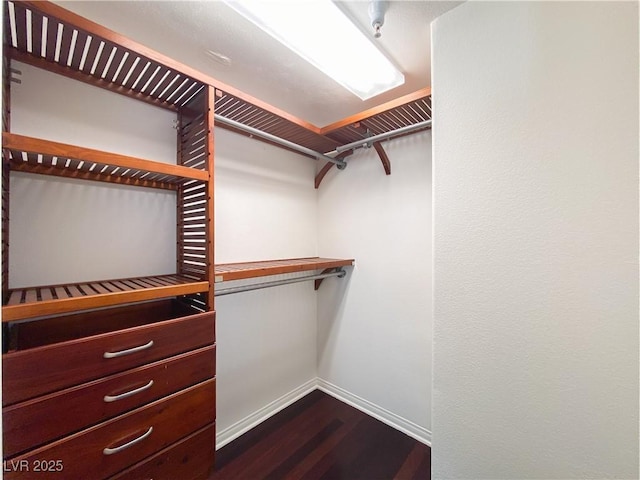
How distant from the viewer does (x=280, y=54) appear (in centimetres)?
126

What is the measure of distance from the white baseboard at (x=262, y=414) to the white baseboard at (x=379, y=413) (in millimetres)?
150

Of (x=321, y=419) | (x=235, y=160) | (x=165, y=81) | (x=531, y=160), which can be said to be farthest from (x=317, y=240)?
(x=531, y=160)

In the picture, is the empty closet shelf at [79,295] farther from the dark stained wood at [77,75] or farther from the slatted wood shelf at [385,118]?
the slatted wood shelf at [385,118]

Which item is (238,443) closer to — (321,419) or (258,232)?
(321,419)

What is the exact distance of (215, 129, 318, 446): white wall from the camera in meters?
1.65

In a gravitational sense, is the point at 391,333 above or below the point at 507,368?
below

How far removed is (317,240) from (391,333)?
957mm

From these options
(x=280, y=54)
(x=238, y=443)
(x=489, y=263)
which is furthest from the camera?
(x=238, y=443)

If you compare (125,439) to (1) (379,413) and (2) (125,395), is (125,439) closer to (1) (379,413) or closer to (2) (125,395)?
(2) (125,395)

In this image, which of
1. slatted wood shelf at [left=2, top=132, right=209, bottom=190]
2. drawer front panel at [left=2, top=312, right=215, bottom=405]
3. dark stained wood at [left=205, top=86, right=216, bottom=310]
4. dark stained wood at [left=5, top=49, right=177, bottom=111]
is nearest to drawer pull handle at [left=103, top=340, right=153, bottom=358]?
drawer front panel at [left=2, top=312, right=215, bottom=405]

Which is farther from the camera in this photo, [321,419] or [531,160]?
[321,419]

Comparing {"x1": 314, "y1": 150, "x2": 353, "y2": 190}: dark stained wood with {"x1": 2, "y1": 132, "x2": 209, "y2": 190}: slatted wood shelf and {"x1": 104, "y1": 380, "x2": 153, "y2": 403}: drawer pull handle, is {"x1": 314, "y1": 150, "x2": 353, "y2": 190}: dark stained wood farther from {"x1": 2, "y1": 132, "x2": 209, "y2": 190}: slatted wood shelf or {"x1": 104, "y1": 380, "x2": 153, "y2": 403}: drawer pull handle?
{"x1": 104, "y1": 380, "x2": 153, "y2": 403}: drawer pull handle

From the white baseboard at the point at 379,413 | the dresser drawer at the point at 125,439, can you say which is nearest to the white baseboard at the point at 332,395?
the white baseboard at the point at 379,413

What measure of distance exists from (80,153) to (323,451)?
1895 mm
